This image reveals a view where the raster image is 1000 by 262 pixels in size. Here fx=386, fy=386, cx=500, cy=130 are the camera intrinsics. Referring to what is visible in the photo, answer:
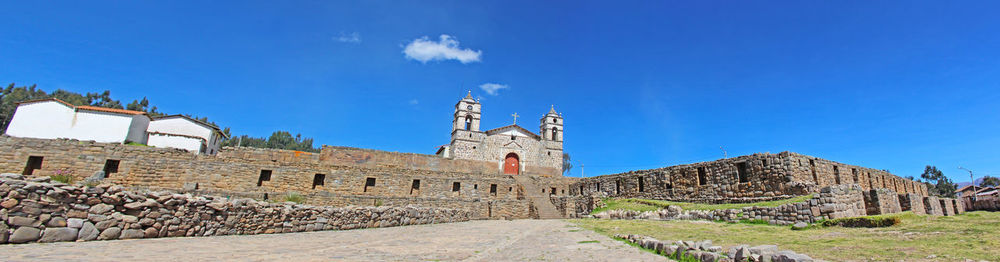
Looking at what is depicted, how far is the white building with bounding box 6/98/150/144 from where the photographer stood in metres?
24.1

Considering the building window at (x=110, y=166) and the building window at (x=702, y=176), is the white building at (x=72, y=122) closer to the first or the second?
the building window at (x=110, y=166)

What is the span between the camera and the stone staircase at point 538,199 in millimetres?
23750

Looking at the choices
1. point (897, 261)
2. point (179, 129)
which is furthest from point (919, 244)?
point (179, 129)

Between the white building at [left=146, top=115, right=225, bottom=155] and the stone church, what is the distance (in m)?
20.9

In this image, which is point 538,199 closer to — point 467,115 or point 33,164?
point 467,115

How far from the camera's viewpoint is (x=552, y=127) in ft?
150

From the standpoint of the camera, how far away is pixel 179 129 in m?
27.9

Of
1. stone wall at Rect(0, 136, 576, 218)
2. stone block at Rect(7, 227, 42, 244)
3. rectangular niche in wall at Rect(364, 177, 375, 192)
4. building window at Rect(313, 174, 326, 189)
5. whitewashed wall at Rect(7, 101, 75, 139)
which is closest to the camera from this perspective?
stone block at Rect(7, 227, 42, 244)

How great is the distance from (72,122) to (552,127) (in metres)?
39.7

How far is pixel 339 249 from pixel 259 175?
1463cm

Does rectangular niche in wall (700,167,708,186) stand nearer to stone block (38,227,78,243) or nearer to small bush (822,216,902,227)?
small bush (822,216,902,227)

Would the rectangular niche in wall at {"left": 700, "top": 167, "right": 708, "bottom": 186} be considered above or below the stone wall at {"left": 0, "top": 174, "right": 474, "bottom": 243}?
above

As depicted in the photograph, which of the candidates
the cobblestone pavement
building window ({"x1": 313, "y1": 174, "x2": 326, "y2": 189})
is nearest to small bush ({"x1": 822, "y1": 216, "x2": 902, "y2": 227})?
the cobblestone pavement

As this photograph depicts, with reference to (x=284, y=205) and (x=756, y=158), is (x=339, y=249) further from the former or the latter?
(x=756, y=158)
